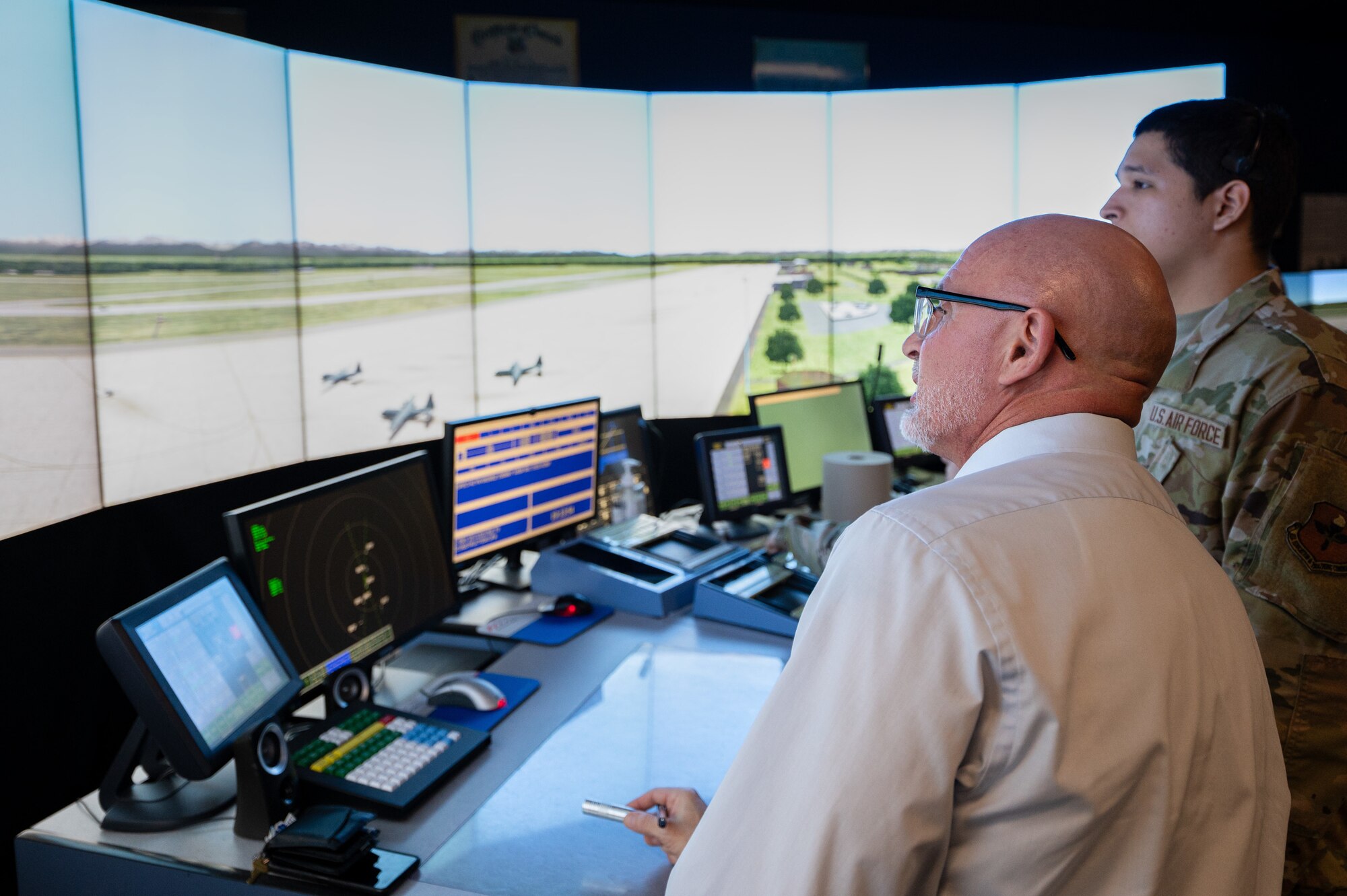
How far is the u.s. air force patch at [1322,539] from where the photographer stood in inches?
52.2

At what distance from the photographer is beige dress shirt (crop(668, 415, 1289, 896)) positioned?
2.25 feet

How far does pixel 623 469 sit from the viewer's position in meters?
2.77

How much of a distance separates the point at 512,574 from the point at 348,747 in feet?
3.53

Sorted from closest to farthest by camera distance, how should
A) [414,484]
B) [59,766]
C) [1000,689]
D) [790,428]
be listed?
[1000,689] → [414,484] → [59,766] → [790,428]

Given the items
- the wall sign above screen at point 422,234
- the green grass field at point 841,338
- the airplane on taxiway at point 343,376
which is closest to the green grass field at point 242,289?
the wall sign above screen at point 422,234

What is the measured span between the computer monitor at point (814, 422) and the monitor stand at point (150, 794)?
2.05 metres

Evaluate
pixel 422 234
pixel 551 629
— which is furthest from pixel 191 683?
pixel 422 234

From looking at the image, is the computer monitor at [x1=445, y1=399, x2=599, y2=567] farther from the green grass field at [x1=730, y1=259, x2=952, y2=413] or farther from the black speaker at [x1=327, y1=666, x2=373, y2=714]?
the green grass field at [x1=730, y1=259, x2=952, y2=413]

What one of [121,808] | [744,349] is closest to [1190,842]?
[121,808]

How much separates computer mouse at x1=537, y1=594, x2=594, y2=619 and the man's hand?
3.11 ft

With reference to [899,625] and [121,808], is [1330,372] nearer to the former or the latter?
[899,625]

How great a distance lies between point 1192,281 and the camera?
162 cm

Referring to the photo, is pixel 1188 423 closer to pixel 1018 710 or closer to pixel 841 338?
pixel 1018 710

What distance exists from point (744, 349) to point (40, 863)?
11.9 feet
